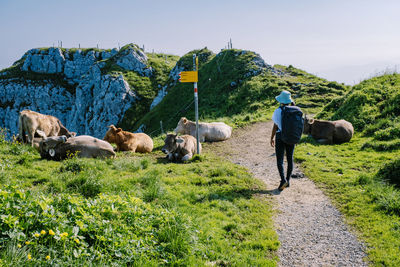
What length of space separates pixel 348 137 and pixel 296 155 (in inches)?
177

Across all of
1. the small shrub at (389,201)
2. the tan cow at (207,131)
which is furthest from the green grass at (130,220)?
the tan cow at (207,131)

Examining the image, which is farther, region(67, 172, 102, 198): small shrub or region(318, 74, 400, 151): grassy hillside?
region(318, 74, 400, 151): grassy hillside

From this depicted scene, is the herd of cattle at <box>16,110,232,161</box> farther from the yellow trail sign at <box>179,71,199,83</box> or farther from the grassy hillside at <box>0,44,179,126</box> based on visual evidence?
the grassy hillside at <box>0,44,179,126</box>

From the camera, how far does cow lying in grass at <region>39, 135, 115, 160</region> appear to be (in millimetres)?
10383

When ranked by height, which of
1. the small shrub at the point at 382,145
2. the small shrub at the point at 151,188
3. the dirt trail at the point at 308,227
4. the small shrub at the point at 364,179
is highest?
the small shrub at the point at 382,145

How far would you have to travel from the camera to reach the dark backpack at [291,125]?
25.2ft

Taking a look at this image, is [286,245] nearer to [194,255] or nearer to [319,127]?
[194,255]

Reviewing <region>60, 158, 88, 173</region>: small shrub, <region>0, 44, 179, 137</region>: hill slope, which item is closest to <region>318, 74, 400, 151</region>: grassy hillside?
<region>60, 158, 88, 173</region>: small shrub

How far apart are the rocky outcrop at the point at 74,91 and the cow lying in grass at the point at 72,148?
205ft

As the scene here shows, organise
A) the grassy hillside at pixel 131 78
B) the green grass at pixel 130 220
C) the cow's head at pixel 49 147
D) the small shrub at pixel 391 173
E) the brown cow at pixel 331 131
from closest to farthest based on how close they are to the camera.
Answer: the green grass at pixel 130 220
the small shrub at pixel 391 173
the cow's head at pixel 49 147
the brown cow at pixel 331 131
the grassy hillside at pixel 131 78

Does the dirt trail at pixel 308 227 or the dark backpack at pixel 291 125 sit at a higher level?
the dark backpack at pixel 291 125

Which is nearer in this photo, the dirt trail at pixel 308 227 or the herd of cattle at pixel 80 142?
the dirt trail at pixel 308 227

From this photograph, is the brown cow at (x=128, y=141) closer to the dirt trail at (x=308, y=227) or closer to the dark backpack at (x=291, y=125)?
the dirt trail at (x=308, y=227)

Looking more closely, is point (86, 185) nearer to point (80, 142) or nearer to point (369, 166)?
point (80, 142)
